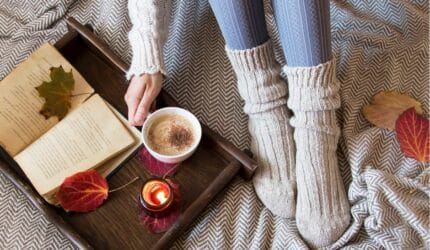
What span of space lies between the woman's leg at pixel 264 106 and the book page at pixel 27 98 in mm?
281

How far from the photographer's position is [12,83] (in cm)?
91

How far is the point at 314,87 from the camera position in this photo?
79 cm

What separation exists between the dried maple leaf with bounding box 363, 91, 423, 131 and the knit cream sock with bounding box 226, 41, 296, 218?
0.16 metres

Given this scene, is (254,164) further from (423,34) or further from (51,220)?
(423,34)

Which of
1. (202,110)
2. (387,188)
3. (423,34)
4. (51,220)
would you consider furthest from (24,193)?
(423,34)

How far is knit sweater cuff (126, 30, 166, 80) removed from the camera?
2.79 feet

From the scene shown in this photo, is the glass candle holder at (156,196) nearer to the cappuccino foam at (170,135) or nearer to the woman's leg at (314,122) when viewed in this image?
the cappuccino foam at (170,135)

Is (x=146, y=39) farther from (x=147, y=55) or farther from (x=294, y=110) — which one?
(x=294, y=110)

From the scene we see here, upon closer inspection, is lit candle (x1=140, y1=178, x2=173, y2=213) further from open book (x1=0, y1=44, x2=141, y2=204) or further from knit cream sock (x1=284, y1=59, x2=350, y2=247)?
knit cream sock (x1=284, y1=59, x2=350, y2=247)

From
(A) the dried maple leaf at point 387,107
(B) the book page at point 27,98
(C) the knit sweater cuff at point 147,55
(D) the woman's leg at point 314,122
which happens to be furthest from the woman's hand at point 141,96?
(A) the dried maple leaf at point 387,107

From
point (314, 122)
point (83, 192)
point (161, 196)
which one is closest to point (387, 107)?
point (314, 122)

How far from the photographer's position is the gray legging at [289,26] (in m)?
0.74

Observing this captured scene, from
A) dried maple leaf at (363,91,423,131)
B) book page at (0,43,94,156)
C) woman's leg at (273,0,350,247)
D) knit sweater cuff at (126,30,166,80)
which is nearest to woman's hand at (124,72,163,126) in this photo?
knit sweater cuff at (126,30,166,80)

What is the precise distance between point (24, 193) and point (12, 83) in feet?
0.67
